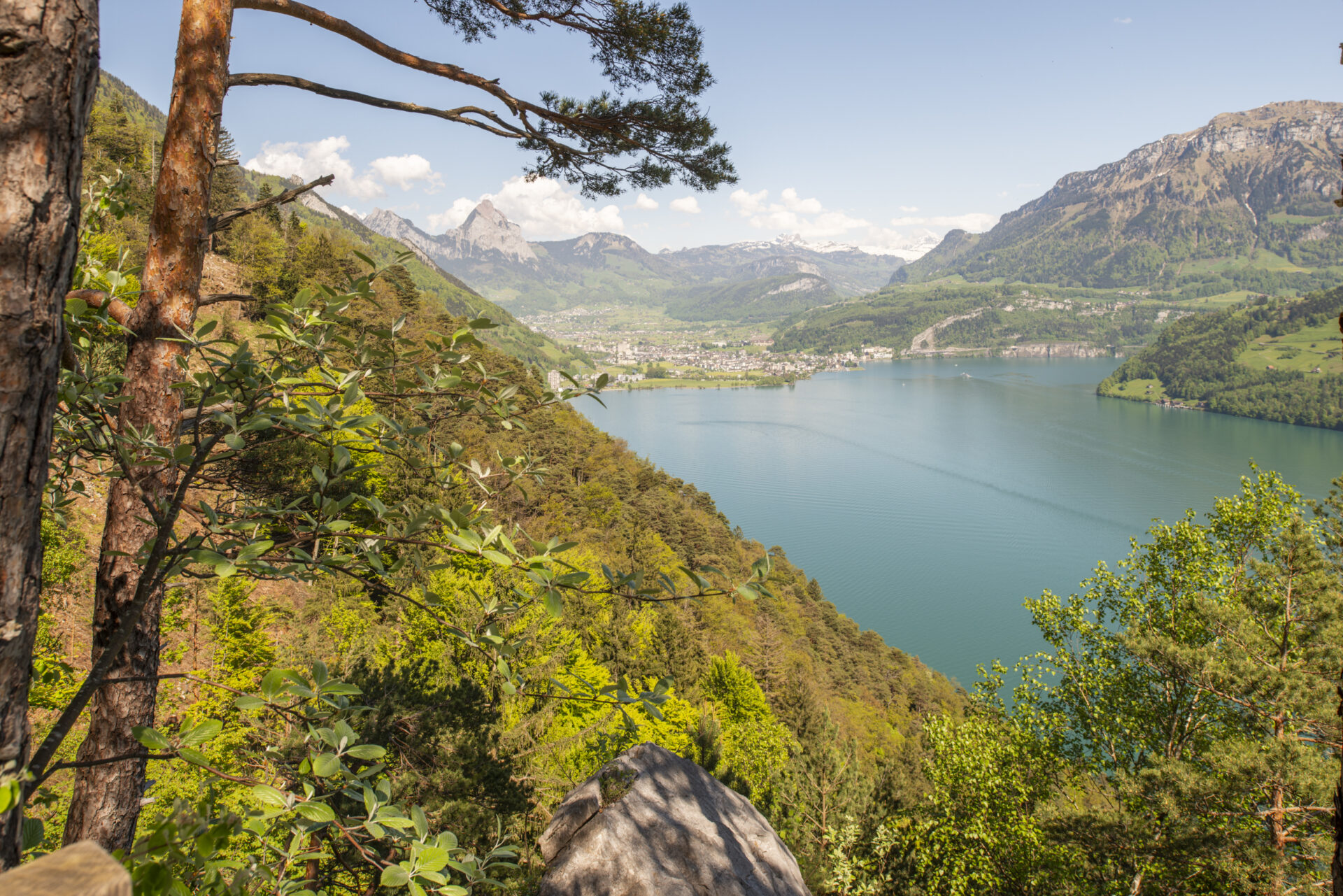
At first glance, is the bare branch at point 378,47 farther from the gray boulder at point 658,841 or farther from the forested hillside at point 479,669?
the gray boulder at point 658,841

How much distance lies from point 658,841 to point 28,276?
15.0 feet

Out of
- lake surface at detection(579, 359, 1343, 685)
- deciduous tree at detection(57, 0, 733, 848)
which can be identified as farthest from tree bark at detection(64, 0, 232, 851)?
lake surface at detection(579, 359, 1343, 685)

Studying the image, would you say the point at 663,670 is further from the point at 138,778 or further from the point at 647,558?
the point at 138,778

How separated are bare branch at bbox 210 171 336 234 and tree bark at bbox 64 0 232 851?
1.5 inches

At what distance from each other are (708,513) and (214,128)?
35.2 m

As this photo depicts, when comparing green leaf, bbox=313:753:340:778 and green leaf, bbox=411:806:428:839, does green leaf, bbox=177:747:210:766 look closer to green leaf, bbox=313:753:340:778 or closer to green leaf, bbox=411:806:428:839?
green leaf, bbox=313:753:340:778

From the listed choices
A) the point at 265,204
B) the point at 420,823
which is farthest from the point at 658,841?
the point at 265,204

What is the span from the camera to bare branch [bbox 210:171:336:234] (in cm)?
210

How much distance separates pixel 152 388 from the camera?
6.83 feet

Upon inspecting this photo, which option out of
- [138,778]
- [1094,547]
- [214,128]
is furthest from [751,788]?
[1094,547]

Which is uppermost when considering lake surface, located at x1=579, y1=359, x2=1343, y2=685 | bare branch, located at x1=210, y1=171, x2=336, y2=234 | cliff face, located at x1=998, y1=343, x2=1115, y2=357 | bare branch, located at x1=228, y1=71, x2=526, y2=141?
cliff face, located at x1=998, y1=343, x2=1115, y2=357

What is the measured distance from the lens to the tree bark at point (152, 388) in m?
1.95

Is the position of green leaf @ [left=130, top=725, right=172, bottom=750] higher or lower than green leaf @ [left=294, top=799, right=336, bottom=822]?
higher

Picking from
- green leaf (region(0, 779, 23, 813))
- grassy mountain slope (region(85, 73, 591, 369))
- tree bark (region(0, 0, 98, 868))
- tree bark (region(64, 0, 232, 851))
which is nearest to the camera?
green leaf (region(0, 779, 23, 813))
